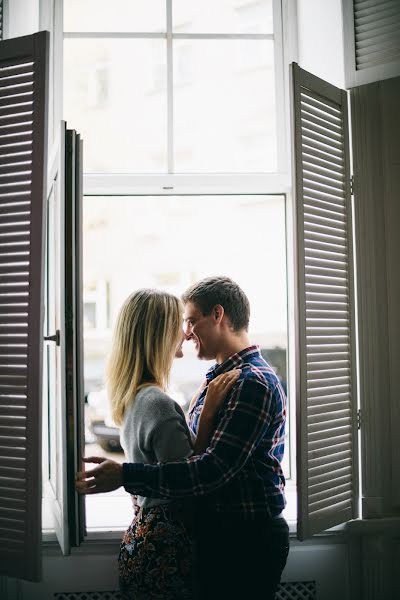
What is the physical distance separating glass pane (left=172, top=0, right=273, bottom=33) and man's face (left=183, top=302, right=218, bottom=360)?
131 centimetres

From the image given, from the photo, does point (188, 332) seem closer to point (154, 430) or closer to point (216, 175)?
point (154, 430)

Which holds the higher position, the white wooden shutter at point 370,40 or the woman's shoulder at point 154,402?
the white wooden shutter at point 370,40

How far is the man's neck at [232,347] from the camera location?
63.4 inches

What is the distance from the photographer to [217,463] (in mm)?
1314

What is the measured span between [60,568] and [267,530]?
3.02 ft

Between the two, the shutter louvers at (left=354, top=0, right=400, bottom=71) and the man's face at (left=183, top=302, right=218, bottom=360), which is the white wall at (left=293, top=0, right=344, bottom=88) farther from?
the man's face at (left=183, top=302, right=218, bottom=360)

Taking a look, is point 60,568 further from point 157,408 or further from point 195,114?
point 195,114

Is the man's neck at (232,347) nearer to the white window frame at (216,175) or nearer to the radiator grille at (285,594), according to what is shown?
the white window frame at (216,175)

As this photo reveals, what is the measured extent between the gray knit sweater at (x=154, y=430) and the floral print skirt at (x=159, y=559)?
0.05 meters

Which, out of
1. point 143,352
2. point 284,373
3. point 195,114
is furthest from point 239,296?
point 195,114

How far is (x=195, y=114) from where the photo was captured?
7.00ft

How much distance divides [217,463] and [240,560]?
0.31 meters

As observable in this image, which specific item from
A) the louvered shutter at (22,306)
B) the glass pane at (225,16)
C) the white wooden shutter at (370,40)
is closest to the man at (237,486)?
the louvered shutter at (22,306)

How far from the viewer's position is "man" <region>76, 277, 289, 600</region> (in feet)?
4.30
